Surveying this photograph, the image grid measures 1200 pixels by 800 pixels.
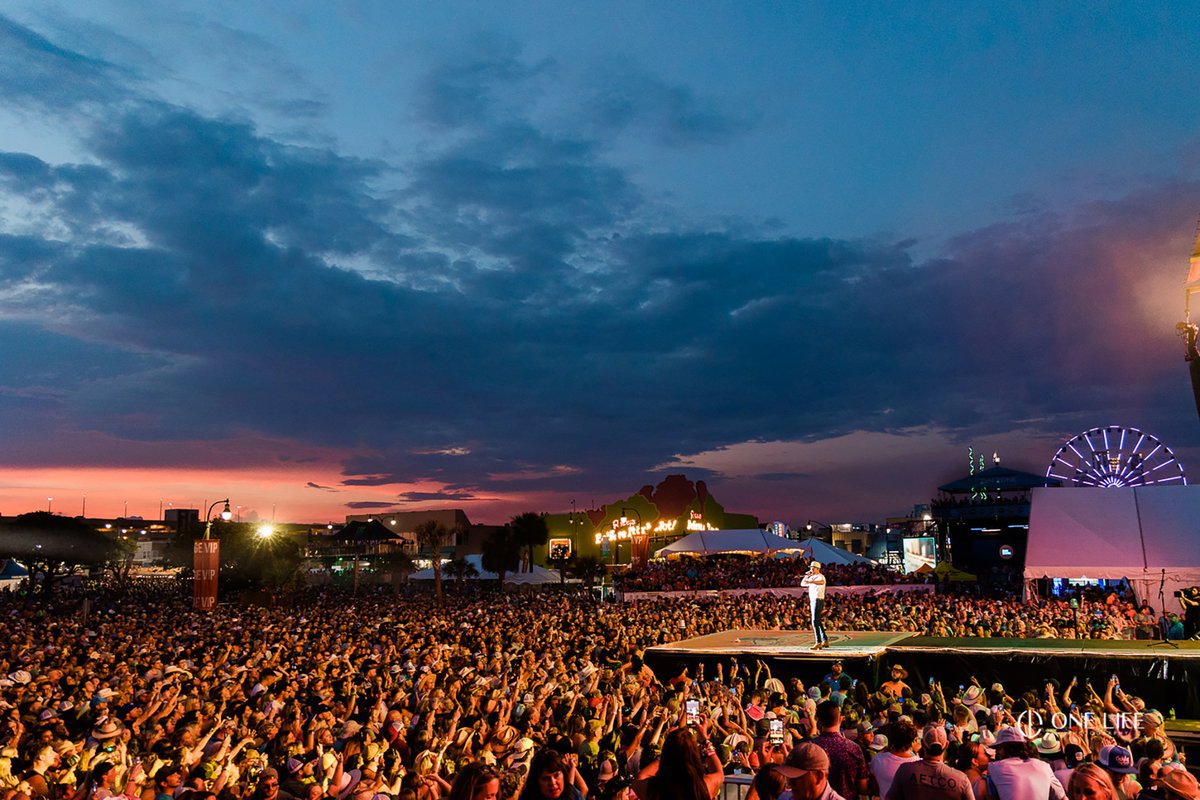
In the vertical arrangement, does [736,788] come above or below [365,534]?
above

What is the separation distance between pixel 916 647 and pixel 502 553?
190 feet

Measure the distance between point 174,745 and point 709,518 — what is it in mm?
103162

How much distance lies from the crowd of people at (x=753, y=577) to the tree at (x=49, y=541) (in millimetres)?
44818

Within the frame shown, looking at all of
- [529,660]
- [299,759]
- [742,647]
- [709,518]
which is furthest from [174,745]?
[709,518]

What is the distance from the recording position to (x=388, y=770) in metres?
8.64

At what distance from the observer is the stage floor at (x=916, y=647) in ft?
51.5

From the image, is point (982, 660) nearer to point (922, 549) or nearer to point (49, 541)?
point (922, 549)

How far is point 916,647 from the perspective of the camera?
17328 millimetres

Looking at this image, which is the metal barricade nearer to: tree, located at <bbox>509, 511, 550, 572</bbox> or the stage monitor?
the stage monitor

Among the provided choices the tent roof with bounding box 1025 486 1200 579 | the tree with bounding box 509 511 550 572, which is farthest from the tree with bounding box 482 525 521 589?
the tent roof with bounding box 1025 486 1200 579

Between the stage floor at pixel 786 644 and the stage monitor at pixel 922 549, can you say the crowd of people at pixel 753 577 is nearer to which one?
the stage floor at pixel 786 644

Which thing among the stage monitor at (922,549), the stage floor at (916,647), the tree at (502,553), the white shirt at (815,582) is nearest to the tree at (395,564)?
the tree at (502,553)

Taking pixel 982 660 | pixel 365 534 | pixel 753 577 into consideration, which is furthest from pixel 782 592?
pixel 365 534

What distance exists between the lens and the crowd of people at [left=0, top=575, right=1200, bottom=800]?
5.68 meters
